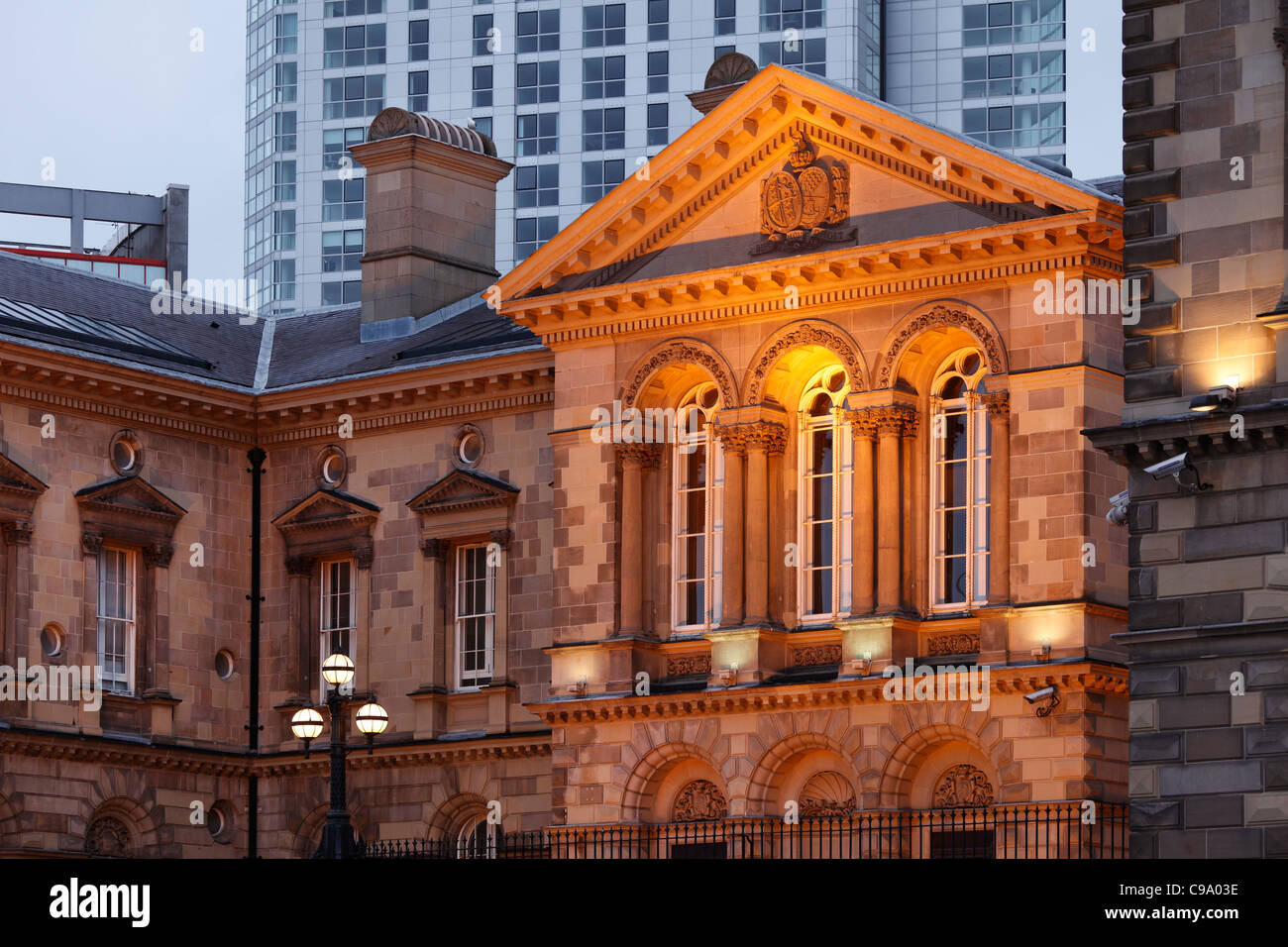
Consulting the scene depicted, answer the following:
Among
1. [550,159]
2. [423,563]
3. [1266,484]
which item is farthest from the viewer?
[550,159]

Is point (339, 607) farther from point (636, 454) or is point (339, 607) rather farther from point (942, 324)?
point (942, 324)

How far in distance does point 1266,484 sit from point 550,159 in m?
89.5

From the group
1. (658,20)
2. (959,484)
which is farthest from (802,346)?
(658,20)

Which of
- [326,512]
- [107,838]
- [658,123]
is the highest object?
[658,123]

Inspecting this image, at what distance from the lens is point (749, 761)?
4528 centimetres

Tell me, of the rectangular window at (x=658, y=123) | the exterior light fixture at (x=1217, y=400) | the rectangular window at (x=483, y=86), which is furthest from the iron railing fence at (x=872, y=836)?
the rectangular window at (x=483, y=86)

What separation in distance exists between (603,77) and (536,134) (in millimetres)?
3642

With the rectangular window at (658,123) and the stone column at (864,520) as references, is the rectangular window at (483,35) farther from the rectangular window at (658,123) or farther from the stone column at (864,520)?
the stone column at (864,520)

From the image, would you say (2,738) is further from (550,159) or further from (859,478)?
(550,159)

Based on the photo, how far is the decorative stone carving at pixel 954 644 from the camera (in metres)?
43.7

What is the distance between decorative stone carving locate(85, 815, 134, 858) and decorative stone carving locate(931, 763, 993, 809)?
14653 mm

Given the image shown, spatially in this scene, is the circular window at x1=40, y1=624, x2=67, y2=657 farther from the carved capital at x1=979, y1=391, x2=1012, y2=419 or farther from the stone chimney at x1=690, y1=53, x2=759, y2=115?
the carved capital at x1=979, y1=391, x2=1012, y2=419

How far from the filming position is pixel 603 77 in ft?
394
